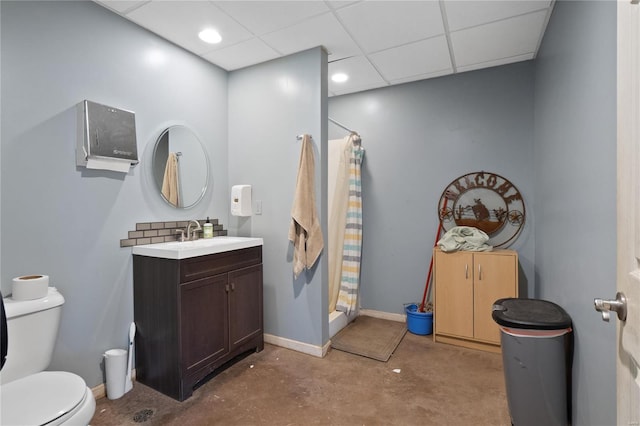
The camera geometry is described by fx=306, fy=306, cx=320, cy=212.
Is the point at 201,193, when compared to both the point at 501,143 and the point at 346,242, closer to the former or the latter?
the point at 346,242

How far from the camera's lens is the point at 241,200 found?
107 inches

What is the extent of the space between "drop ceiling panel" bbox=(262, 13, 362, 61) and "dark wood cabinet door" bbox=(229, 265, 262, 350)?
1793 mm

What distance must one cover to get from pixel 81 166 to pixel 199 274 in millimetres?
960

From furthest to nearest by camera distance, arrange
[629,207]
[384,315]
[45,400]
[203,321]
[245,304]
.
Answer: [384,315]
[245,304]
[203,321]
[45,400]
[629,207]

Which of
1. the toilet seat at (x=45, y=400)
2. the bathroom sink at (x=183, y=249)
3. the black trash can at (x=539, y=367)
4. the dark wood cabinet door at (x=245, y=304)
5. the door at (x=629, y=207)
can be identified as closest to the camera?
the door at (x=629, y=207)

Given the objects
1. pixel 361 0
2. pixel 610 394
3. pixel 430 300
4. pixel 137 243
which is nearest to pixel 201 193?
pixel 137 243

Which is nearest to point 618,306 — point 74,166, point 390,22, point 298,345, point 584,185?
point 584,185

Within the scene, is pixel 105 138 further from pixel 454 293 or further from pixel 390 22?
pixel 454 293

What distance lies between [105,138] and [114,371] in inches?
57.4

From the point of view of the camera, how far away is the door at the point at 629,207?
0.70 metres

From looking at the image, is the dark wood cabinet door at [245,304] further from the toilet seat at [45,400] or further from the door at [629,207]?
the door at [629,207]

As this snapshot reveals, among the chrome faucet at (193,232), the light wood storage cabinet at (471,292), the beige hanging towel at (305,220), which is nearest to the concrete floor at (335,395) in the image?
the light wood storage cabinet at (471,292)

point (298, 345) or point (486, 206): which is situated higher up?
point (486, 206)

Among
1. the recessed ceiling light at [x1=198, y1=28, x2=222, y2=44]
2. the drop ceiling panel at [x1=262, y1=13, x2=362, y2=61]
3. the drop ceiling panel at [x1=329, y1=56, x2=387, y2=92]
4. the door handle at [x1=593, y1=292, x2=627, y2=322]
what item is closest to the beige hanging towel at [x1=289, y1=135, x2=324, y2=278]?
the drop ceiling panel at [x1=262, y1=13, x2=362, y2=61]
